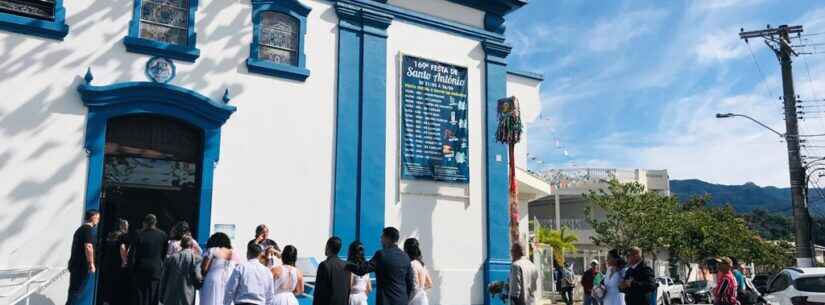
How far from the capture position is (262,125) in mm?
12594

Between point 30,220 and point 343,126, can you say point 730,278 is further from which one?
point 30,220

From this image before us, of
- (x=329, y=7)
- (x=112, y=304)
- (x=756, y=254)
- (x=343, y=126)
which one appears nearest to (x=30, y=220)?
(x=112, y=304)

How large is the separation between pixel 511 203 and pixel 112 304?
8254 mm

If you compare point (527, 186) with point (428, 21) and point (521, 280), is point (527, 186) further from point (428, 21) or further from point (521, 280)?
point (521, 280)

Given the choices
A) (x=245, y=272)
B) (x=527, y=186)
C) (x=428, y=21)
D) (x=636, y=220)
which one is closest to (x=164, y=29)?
(x=428, y=21)

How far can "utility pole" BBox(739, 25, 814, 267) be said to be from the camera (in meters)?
24.4

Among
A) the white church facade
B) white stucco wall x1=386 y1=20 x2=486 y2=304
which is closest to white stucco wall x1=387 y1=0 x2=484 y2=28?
the white church facade

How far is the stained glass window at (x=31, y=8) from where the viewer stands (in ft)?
35.4

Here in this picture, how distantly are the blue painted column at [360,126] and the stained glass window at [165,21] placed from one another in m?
3.03

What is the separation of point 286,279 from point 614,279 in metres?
4.61

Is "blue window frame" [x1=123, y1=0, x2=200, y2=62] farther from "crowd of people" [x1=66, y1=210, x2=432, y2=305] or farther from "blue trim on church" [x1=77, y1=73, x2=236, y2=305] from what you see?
"crowd of people" [x1=66, y1=210, x2=432, y2=305]

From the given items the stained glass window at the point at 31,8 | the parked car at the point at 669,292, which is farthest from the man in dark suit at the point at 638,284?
the parked car at the point at 669,292

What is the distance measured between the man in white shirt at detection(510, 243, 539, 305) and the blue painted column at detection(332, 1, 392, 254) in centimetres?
497

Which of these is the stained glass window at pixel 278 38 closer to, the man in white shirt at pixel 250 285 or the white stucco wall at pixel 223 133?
the white stucco wall at pixel 223 133
